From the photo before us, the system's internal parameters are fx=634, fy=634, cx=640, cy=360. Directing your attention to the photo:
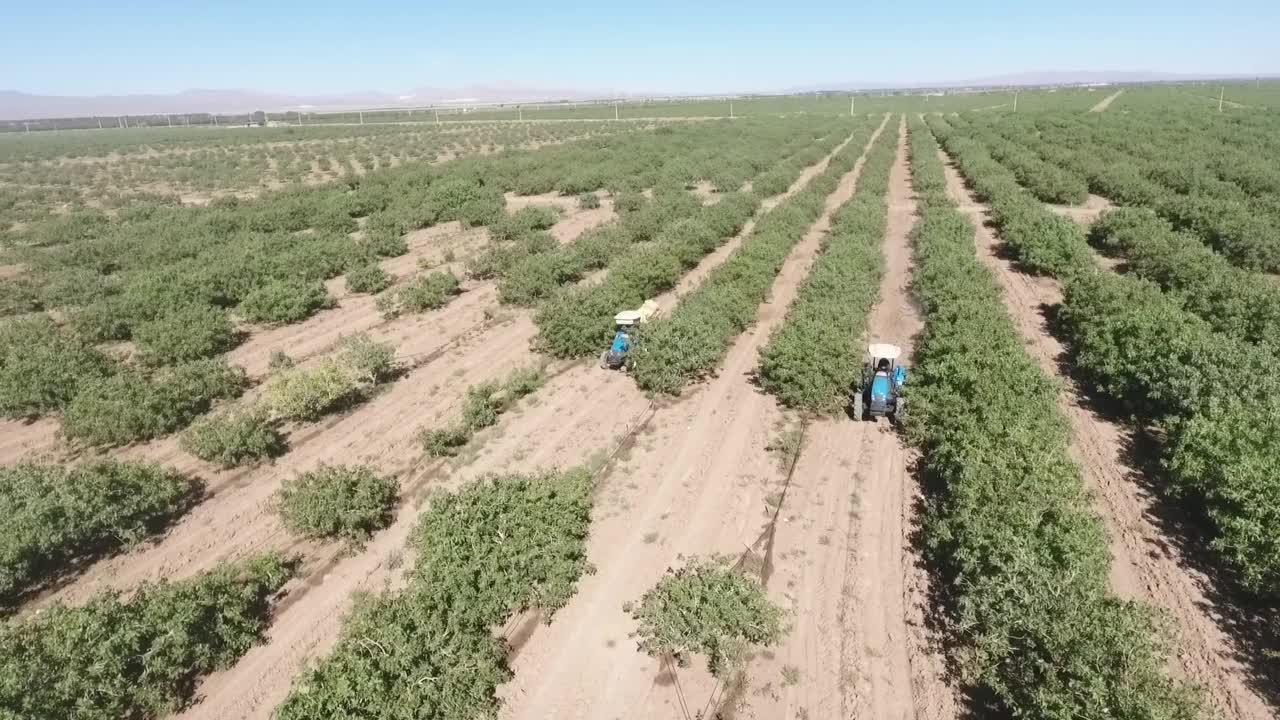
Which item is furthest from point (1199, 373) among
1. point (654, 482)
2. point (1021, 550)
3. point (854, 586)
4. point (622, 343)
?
point (622, 343)

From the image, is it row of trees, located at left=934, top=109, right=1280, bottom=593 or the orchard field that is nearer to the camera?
the orchard field

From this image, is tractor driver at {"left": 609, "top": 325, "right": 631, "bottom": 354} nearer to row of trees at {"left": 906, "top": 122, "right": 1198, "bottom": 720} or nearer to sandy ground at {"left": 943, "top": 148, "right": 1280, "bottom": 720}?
row of trees at {"left": 906, "top": 122, "right": 1198, "bottom": 720}

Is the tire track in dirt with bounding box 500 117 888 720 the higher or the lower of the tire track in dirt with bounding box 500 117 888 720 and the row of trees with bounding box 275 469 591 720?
the lower

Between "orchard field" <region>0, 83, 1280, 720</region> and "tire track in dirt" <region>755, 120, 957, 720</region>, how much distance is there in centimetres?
5

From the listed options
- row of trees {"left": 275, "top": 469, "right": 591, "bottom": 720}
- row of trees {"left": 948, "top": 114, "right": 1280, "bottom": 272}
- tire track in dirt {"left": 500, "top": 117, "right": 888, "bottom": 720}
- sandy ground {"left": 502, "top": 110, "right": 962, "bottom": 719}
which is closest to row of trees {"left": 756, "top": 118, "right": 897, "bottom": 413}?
sandy ground {"left": 502, "top": 110, "right": 962, "bottom": 719}

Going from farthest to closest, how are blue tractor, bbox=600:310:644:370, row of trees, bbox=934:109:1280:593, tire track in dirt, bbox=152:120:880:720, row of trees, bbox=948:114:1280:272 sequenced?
row of trees, bbox=948:114:1280:272 < blue tractor, bbox=600:310:644:370 < row of trees, bbox=934:109:1280:593 < tire track in dirt, bbox=152:120:880:720

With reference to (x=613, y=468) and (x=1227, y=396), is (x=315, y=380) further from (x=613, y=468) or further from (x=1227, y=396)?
(x=1227, y=396)

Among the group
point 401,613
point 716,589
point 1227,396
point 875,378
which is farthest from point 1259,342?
point 401,613

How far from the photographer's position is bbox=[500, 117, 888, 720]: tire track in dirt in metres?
9.13

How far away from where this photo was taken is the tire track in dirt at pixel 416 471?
945 centimetres

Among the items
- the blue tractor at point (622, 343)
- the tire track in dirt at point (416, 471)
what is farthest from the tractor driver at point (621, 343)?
the tire track in dirt at point (416, 471)

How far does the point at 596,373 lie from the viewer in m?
19.2

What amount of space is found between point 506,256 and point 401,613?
21977 mm

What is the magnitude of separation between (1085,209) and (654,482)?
38.2 meters
